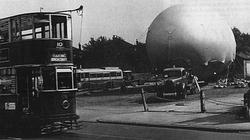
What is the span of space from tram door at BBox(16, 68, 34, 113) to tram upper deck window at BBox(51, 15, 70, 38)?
5.47ft

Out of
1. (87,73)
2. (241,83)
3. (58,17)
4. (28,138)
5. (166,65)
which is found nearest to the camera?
(28,138)

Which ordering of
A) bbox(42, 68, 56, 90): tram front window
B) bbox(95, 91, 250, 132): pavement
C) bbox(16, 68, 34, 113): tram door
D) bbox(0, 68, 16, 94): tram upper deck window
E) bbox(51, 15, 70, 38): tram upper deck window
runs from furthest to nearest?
bbox(51, 15, 70, 38): tram upper deck window
bbox(0, 68, 16, 94): tram upper deck window
bbox(95, 91, 250, 132): pavement
bbox(16, 68, 34, 113): tram door
bbox(42, 68, 56, 90): tram front window

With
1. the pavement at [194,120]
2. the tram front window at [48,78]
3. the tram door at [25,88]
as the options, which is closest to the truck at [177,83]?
the pavement at [194,120]

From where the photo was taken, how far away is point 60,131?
1532 centimetres

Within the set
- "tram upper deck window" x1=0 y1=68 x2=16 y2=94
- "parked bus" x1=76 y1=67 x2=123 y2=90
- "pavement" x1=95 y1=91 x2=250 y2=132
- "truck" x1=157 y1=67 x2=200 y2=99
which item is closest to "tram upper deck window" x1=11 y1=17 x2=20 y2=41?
"tram upper deck window" x1=0 y1=68 x2=16 y2=94

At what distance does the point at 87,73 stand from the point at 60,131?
35.9 metres

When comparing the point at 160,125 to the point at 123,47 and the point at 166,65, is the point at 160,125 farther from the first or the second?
the point at 123,47

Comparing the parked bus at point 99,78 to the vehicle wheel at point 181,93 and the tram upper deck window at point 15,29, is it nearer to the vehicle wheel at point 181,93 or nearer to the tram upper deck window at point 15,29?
the vehicle wheel at point 181,93

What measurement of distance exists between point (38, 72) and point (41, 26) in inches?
67.2

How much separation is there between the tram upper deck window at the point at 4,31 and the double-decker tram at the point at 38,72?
0.04m

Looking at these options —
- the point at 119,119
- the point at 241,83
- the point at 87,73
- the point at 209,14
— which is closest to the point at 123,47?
the point at 87,73

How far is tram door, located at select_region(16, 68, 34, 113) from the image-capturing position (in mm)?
14828

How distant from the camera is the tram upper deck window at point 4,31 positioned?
52.1 ft

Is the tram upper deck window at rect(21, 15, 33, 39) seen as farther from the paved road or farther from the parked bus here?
the parked bus
